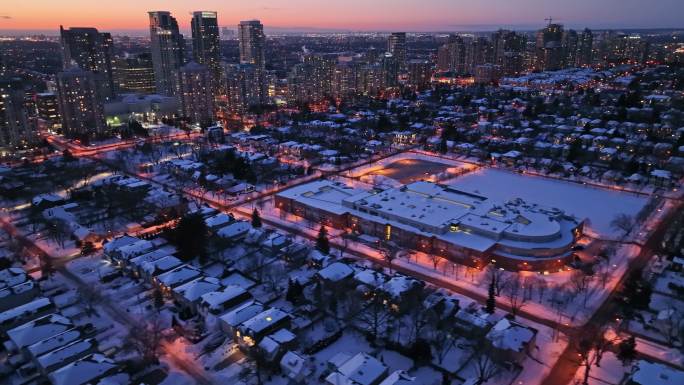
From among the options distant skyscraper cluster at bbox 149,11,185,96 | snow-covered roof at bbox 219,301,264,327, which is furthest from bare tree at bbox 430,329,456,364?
distant skyscraper cluster at bbox 149,11,185,96

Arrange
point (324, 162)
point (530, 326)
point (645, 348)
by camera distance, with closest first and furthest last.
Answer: point (645, 348)
point (530, 326)
point (324, 162)

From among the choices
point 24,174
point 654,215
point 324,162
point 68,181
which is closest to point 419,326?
point 654,215

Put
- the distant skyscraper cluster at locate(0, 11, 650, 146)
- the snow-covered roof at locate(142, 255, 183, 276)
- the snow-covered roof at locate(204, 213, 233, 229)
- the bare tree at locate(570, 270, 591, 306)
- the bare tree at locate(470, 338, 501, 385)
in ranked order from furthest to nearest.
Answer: the distant skyscraper cluster at locate(0, 11, 650, 146) → the snow-covered roof at locate(204, 213, 233, 229) → the snow-covered roof at locate(142, 255, 183, 276) → the bare tree at locate(570, 270, 591, 306) → the bare tree at locate(470, 338, 501, 385)

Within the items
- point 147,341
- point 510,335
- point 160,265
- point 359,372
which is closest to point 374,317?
point 359,372

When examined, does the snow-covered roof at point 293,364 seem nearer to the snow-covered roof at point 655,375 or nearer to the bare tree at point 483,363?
the bare tree at point 483,363

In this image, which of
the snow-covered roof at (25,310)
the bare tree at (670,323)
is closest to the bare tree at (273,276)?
the snow-covered roof at (25,310)

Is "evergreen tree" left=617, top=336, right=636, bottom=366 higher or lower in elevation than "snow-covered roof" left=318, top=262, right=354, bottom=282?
lower

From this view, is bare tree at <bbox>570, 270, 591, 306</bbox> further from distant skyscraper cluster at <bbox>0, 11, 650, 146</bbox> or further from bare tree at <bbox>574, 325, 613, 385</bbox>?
distant skyscraper cluster at <bbox>0, 11, 650, 146</bbox>

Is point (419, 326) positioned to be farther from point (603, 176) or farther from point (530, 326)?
point (603, 176)

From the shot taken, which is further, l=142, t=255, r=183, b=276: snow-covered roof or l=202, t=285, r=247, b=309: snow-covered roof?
l=142, t=255, r=183, b=276: snow-covered roof

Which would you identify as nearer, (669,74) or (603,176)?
(603,176)
